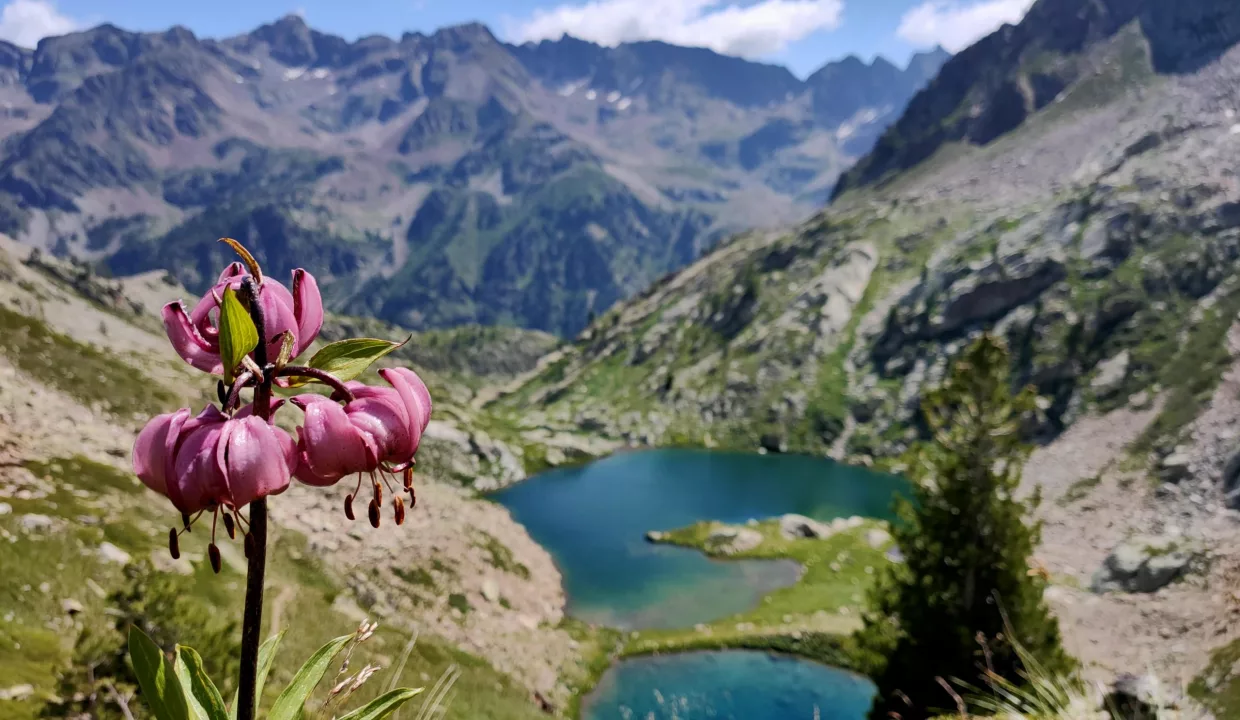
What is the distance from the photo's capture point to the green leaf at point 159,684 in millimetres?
2598

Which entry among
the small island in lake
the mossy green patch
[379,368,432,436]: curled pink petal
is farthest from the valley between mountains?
[379,368,432,436]: curled pink petal

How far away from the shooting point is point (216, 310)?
3.21 meters

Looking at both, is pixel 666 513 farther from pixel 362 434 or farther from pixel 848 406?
pixel 362 434

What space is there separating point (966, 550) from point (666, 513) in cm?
6713

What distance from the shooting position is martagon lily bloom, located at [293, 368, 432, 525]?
109 inches

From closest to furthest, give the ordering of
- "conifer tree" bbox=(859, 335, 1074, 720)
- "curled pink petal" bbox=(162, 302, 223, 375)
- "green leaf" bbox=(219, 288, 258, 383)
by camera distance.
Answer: "green leaf" bbox=(219, 288, 258, 383), "curled pink petal" bbox=(162, 302, 223, 375), "conifer tree" bbox=(859, 335, 1074, 720)

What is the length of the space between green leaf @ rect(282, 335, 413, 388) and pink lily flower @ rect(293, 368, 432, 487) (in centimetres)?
7

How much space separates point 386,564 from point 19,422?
16713 mm

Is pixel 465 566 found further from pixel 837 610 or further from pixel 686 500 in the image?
pixel 686 500

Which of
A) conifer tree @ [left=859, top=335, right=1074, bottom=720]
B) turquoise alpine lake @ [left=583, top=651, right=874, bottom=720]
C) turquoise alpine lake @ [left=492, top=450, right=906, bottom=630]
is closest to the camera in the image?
conifer tree @ [left=859, top=335, right=1074, bottom=720]

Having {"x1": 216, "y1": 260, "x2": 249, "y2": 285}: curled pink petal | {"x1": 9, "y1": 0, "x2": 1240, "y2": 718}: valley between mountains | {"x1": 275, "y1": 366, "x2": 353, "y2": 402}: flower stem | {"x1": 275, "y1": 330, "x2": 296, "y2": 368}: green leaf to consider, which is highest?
{"x1": 216, "y1": 260, "x2": 249, "y2": 285}: curled pink petal

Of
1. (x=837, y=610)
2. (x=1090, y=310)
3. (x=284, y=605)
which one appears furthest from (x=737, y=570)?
(x=1090, y=310)

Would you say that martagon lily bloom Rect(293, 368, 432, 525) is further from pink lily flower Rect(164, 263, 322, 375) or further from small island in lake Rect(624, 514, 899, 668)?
small island in lake Rect(624, 514, 899, 668)

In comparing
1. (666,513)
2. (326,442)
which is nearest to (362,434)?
(326,442)
